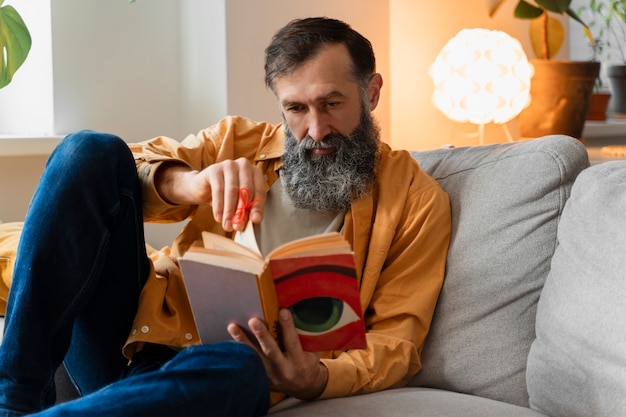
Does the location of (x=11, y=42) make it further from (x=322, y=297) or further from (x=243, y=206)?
(x=322, y=297)

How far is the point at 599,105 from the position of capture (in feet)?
11.8

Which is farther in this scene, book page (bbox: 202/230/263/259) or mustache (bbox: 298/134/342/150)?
mustache (bbox: 298/134/342/150)

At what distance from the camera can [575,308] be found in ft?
4.85

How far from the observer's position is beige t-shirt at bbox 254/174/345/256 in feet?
5.86

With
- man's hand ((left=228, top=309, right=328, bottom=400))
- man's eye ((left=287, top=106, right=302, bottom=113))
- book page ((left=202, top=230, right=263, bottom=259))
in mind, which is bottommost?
man's hand ((left=228, top=309, right=328, bottom=400))

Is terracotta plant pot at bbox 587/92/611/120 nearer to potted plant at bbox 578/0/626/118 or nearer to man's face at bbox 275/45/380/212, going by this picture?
potted plant at bbox 578/0/626/118

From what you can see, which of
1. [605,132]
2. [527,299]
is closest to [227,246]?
[527,299]

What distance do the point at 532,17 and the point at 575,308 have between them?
6.23ft

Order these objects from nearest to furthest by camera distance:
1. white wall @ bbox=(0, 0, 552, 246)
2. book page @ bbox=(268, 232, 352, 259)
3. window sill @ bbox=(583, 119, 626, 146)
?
book page @ bbox=(268, 232, 352, 259) → white wall @ bbox=(0, 0, 552, 246) → window sill @ bbox=(583, 119, 626, 146)

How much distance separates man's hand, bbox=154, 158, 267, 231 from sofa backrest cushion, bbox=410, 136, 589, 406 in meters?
0.43

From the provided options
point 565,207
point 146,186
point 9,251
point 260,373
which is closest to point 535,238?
point 565,207

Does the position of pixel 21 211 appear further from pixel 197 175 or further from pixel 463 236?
pixel 463 236

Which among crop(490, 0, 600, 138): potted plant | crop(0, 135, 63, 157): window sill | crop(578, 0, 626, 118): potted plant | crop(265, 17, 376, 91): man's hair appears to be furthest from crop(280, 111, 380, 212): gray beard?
crop(578, 0, 626, 118): potted plant

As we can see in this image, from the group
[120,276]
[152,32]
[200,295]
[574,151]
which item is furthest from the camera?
[152,32]
